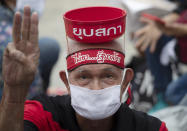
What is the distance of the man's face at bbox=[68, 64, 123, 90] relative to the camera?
6.27ft

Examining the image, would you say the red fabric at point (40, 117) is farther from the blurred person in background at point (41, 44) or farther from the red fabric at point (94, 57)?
the blurred person in background at point (41, 44)

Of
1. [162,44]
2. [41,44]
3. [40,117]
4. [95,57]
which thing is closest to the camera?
[95,57]

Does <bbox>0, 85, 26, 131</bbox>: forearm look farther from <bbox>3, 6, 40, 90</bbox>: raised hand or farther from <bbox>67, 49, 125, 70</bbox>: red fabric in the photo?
<bbox>67, 49, 125, 70</bbox>: red fabric

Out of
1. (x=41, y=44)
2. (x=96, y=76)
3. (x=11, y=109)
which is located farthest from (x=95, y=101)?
(x=41, y=44)

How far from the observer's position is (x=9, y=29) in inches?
115

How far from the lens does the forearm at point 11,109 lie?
1.72 meters

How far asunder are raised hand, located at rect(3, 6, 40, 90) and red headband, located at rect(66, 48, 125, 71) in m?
0.26

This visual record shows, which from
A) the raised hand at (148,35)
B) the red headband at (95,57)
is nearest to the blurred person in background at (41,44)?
the raised hand at (148,35)

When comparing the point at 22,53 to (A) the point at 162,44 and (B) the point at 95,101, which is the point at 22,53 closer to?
(B) the point at 95,101

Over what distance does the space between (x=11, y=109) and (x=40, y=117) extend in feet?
1.09

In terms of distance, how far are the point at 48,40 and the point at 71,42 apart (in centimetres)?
178

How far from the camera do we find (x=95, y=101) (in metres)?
1.93

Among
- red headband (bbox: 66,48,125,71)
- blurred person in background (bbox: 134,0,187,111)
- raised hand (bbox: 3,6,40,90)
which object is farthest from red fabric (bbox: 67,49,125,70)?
blurred person in background (bbox: 134,0,187,111)

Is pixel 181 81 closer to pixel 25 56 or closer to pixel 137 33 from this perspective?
pixel 137 33
